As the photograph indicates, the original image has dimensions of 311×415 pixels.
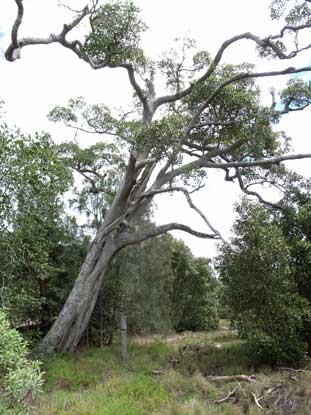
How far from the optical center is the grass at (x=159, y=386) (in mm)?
6203

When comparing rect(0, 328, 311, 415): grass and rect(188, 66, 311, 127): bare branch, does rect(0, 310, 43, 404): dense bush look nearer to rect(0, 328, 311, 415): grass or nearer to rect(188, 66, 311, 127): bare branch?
rect(0, 328, 311, 415): grass

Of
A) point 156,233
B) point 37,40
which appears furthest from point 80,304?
point 37,40

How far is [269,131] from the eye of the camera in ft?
34.9

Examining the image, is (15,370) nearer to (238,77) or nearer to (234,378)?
(234,378)

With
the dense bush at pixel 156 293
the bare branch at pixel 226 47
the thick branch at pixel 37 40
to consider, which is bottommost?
the dense bush at pixel 156 293

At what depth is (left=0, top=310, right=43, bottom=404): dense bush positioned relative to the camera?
3051mm

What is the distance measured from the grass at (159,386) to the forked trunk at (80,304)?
0.46 m

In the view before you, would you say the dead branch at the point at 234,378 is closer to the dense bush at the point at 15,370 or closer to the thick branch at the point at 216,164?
the thick branch at the point at 216,164

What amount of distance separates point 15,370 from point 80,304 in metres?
7.06

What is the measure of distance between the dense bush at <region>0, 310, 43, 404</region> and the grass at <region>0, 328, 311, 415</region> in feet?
9.74

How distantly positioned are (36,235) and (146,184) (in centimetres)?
544

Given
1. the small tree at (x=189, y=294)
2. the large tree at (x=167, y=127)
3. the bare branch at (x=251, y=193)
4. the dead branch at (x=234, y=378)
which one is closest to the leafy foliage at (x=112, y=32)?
the large tree at (x=167, y=127)

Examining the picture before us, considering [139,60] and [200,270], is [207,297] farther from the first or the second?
A: [139,60]

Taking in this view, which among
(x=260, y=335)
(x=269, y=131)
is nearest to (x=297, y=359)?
(x=260, y=335)
